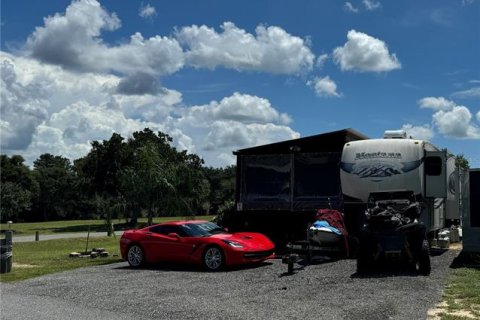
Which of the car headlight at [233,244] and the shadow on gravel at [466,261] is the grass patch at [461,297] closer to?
the shadow on gravel at [466,261]

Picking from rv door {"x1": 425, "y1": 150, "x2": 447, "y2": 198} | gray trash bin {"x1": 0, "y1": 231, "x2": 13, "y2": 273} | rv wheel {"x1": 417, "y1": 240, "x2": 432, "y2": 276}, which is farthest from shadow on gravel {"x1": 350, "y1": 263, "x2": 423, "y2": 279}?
gray trash bin {"x1": 0, "y1": 231, "x2": 13, "y2": 273}

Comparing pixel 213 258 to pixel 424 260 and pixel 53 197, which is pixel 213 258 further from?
pixel 53 197

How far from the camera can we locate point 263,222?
18359 mm

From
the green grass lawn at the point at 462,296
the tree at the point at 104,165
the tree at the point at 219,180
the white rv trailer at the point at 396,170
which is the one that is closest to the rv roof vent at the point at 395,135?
the white rv trailer at the point at 396,170

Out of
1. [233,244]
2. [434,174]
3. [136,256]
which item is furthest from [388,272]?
[136,256]

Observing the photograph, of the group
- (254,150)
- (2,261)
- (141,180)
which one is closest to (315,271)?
(254,150)

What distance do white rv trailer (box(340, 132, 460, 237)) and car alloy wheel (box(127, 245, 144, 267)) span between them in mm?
5882

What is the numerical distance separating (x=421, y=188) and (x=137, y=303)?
25.8 feet

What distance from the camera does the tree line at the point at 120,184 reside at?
24703mm

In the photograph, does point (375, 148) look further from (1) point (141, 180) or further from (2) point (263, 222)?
(1) point (141, 180)

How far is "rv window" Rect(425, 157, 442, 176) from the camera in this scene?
14.7 metres

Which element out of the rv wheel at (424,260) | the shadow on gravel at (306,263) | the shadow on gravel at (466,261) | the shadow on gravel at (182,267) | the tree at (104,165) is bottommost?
the shadow on gravel at (182,267)

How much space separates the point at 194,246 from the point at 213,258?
0.68 m

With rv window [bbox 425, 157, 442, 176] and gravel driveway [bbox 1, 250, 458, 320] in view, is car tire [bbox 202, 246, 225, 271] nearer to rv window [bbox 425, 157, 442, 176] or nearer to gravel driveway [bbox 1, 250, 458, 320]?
gravel driveway [bbox 1, 250, 458, 320]
